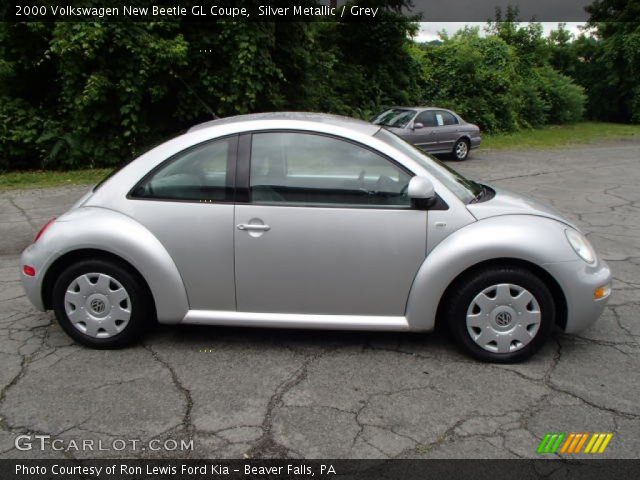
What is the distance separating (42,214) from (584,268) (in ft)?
24.2

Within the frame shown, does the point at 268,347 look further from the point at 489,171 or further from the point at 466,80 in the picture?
the point at 466,80

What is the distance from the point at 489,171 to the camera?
13156 millimetres

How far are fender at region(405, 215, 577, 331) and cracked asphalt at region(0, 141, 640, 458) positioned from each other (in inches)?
17.5

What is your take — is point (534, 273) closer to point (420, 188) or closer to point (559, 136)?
point (420, 188)

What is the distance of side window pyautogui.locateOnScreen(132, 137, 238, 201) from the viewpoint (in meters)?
3.82

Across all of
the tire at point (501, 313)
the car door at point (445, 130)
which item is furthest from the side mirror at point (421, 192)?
the car door at point (445, 130)

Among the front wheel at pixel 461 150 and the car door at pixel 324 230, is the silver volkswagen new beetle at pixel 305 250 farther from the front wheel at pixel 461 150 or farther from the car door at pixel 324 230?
the front wheel at pixel 461 150

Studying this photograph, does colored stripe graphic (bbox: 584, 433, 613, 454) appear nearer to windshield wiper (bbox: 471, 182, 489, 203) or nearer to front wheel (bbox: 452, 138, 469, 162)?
windshield wiper (bbox: 471, 182, 489, 203)

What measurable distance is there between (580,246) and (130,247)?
290cm

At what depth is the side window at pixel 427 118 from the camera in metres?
15.2

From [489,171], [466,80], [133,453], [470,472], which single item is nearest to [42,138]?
[489,171]

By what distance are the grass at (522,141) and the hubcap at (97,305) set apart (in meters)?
7.71

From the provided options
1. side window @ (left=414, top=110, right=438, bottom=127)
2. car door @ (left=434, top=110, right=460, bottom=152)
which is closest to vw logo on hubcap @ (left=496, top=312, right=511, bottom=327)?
side window @ (left=414, top=110, right=438, bottom=127)

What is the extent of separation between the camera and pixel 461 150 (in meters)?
15.8
